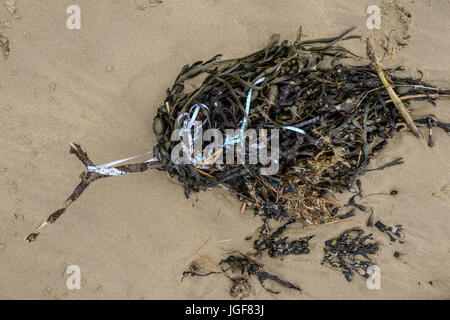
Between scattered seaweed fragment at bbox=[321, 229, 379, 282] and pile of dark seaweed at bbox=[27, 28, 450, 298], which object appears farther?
scattered seaweed fragment at bbox=[321, 229, 379, 282]

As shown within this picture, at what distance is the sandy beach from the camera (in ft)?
6.82

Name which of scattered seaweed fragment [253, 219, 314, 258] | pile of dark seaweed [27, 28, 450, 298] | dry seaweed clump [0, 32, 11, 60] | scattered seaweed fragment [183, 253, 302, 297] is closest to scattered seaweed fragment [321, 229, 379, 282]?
pile of dark seaweed [27, 28, 450, 298]

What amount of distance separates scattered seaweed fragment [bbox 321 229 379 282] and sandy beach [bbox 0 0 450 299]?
6cm

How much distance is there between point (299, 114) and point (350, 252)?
106cm

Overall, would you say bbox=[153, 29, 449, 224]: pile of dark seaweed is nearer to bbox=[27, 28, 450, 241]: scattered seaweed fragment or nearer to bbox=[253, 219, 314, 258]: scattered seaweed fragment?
bbox=[27, 28, 450, 241]: scattered seaweed fragment

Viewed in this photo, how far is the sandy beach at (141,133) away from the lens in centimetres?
208

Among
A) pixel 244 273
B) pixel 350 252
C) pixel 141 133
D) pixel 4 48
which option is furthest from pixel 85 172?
Result: pixel 350 252

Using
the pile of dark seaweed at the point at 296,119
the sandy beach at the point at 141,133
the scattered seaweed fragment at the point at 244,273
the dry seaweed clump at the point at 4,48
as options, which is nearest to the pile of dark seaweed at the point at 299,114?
the pile of dark seaweed at the point at 296,119

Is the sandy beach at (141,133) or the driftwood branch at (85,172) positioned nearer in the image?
the driftwood branch at (85,172)

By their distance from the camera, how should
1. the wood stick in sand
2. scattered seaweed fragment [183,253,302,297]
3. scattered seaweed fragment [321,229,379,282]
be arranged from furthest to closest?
scattered seaweed fragment [183,253,302,297]
scattered seaweed fragment [321,229,379,282]
the wood stick in sand

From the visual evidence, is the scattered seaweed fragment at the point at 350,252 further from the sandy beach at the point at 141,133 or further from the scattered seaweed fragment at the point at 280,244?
the scattered seaweed fragment at the point at 280,244

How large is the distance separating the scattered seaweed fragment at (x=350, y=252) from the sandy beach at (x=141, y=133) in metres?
0.06

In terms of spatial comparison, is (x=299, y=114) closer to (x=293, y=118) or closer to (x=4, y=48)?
(x=293, y=118)

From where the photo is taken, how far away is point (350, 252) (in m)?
2.07
